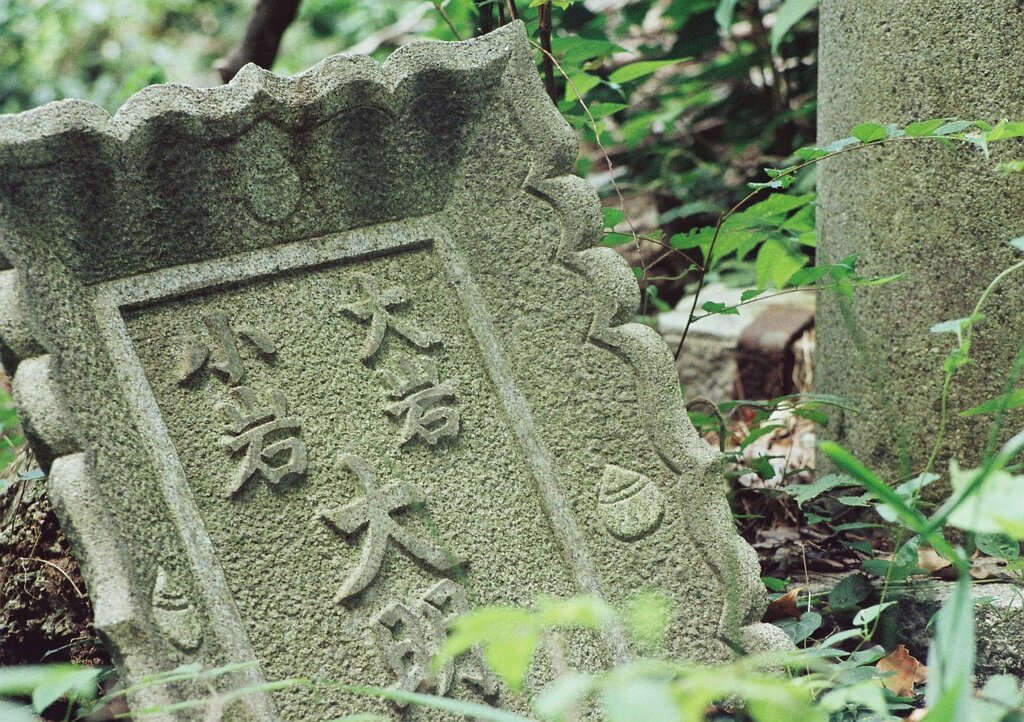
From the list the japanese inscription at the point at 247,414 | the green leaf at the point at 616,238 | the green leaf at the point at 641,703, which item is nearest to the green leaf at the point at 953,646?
the green leaf at the point at 641,703

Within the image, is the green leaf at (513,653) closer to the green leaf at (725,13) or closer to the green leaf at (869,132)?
the green leaf at (869,132)

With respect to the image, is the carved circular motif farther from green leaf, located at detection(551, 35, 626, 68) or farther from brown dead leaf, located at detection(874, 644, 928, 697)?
green leaf, located at detection(551, 35, 626, 68)

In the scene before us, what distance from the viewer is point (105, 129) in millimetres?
1195

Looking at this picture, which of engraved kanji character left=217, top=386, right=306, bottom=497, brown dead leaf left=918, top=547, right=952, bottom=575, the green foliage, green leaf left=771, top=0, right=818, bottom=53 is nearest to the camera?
the green foliage

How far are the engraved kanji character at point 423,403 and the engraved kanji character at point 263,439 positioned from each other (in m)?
0.13

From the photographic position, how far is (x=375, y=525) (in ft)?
4.20

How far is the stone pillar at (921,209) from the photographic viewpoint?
4.97 feet

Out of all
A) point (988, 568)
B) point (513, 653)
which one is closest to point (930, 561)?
point (988, 568)

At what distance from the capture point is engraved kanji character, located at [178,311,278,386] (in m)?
1.27

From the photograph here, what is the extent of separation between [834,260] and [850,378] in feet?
0.63

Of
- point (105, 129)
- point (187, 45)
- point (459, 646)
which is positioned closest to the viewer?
point (459, 646)

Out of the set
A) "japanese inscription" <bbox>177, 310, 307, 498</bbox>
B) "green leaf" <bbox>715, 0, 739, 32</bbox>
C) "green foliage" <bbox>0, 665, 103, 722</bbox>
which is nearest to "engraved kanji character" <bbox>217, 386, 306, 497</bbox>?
"japanese inscription" <bbox>177, 310, 307, 498</bbox>

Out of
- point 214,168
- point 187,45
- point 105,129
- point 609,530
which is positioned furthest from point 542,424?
point 187,45

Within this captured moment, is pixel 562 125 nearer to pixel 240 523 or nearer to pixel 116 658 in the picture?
pixel 240 523
